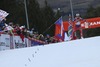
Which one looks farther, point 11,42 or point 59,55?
point 11,42

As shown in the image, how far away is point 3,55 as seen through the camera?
23.1ft

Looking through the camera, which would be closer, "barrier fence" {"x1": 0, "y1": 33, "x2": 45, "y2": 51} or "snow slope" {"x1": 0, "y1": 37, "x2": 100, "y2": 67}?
"snow slope" {"x1": 0, "y1": 37, "x2": 100, "y2": 67}

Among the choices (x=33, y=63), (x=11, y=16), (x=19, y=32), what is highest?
(x=11, y=16)

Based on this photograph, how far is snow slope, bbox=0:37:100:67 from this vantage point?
5824 mm

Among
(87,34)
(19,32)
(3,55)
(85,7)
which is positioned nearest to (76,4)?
(85,7)

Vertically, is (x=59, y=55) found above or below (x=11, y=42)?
below

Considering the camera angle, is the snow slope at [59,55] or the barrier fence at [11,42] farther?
the barrier fence at [11,42]

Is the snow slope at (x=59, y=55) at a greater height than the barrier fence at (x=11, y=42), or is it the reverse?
the barrier fence at (x=11, y=42)

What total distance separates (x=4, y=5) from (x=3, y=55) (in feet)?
73.5

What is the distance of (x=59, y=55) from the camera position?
6234 mm

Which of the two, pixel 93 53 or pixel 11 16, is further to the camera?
pixel 11 16

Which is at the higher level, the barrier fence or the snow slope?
the barrier fence

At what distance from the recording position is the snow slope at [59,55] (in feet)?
19.1

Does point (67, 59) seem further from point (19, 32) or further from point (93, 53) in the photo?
point (19, 32)
